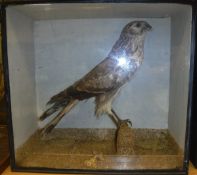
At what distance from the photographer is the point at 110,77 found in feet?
2.26

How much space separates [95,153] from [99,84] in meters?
0.17

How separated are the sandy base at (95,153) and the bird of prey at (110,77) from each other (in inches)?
2.6

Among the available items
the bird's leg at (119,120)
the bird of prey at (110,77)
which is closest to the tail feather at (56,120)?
the bird of prey at (110,77)

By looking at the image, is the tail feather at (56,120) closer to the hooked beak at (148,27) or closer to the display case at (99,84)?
the display case at (99,84)

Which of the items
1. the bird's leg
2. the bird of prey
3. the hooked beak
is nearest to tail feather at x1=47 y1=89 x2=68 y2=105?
the bird of prey

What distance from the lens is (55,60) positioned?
79 cm

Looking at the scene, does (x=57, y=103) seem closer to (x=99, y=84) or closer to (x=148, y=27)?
(x=99, y=84)

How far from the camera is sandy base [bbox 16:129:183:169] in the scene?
2.04 ft

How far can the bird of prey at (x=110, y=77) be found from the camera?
686mm

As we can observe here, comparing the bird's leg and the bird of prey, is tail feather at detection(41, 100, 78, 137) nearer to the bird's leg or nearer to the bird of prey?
the bird of prey

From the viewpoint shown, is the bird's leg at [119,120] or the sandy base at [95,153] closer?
the sandy base at [95,153]

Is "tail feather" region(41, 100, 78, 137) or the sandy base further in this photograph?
"tail feather" region(41, 100, 78, 137)

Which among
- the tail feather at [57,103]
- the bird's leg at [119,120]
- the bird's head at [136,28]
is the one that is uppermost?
the bird's head at [136,28]

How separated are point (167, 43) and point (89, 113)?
0.97 ft
